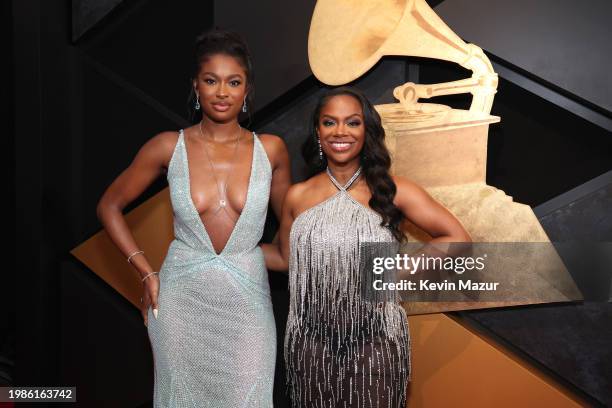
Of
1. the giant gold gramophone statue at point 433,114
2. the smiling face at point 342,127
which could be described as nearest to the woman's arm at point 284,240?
the smiling face at point 342,127

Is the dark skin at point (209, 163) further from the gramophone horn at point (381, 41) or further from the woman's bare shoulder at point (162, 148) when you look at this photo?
the gramophone horn at point (381, 41)

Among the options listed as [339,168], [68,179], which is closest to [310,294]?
[339,168]

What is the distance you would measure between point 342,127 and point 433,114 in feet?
1.97

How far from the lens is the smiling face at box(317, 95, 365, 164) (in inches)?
99.3

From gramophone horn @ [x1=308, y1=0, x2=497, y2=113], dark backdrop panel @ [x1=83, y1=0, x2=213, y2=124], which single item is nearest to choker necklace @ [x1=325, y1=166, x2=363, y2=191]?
gramophone horn @ [x1=308, y1=0, x2=497, y2=113]

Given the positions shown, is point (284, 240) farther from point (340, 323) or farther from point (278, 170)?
point (340, 323)

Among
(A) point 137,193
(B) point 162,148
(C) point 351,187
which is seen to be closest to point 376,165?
(C) point 351,187

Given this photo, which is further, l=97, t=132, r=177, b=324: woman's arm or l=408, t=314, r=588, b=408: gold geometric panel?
l=408, t=314, r=588, b=408: gold geometric panel

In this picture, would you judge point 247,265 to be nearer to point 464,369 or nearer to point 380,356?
point 380,356

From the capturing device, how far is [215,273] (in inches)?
103

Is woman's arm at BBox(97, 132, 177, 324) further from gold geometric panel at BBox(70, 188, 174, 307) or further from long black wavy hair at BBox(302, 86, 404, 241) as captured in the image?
long black wavy hair at BBox(302, 86, 404, 241)

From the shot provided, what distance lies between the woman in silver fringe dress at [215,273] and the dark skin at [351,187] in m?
0.17

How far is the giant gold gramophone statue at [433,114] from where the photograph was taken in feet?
9.50

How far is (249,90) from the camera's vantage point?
2.69 metres
